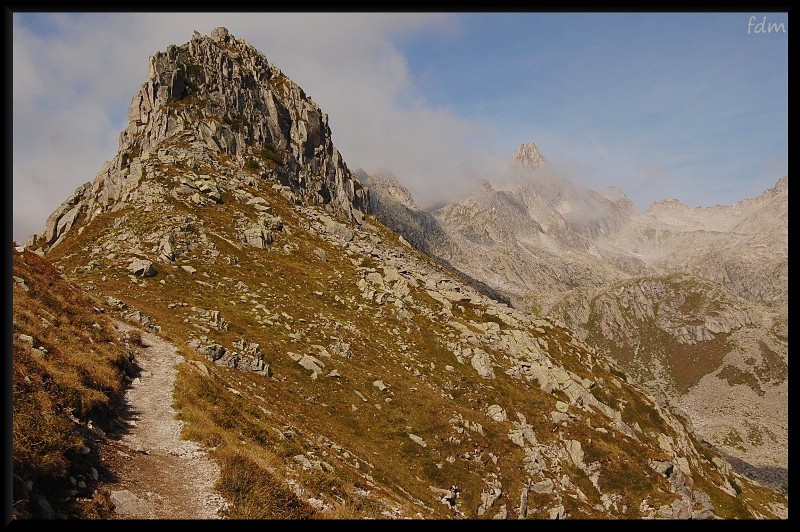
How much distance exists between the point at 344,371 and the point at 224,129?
308 ft

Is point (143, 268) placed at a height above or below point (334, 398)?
above

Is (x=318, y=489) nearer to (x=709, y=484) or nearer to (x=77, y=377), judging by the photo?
(x=77, y=377)

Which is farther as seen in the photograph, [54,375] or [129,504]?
[54,375]

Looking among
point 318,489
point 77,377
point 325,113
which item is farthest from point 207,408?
point 325,113

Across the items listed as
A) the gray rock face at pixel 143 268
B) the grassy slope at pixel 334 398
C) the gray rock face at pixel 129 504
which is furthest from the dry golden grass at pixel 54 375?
the gray rock face at pixel 143 268

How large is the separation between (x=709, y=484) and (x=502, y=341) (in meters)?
42.9

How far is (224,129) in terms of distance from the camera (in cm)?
11531

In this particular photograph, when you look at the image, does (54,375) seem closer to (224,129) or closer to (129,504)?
(129,504)

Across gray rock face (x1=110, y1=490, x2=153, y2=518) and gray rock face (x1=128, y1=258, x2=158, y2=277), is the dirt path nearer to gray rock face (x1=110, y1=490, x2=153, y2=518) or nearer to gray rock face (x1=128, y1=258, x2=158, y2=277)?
gray rock face (x1=110, y1=490, x2=153, y2=518)

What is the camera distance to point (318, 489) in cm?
1719

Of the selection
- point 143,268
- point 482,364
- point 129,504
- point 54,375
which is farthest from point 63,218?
point 129,504

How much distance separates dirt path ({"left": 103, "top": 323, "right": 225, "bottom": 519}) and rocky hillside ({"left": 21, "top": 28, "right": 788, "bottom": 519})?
2.30 ft

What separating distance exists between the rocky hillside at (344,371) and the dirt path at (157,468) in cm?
70

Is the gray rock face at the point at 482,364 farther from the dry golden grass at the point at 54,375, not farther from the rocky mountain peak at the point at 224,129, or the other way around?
the rocky mountain peak at the point at 224,129
